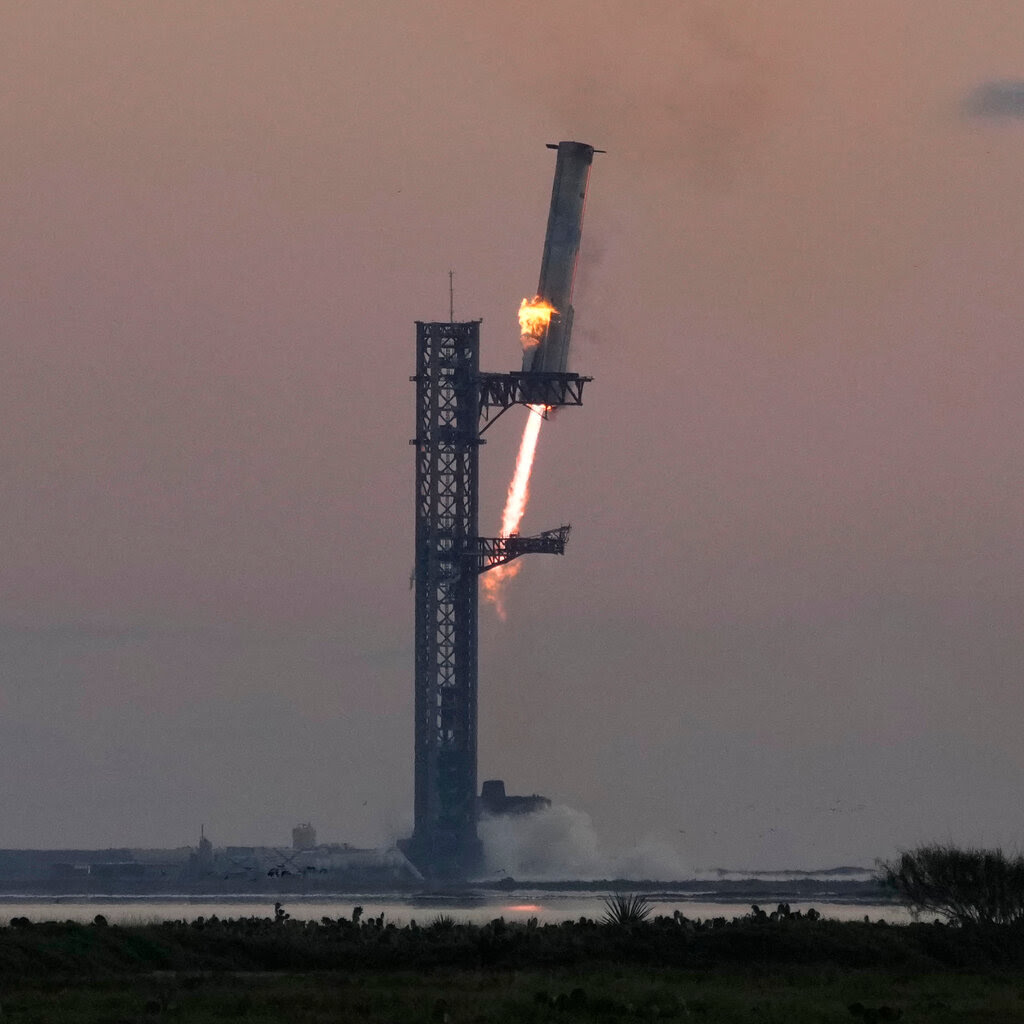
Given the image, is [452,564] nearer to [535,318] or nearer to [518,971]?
[535,318]

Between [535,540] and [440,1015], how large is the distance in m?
123

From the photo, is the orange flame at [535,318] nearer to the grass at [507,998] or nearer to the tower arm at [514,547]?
the tower arm at [514,547]

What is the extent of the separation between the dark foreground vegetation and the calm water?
26185 millimetres

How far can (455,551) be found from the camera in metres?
179

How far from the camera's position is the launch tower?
177 m

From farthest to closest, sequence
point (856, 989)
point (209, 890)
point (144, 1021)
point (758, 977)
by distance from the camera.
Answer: point (209, 890), point (758, 977), point (856, 989), point (144, 1021)

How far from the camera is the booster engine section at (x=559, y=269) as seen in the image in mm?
175000

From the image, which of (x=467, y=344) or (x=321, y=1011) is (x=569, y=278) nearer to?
(x=467, y=344)

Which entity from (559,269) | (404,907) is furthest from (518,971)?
(559,269)

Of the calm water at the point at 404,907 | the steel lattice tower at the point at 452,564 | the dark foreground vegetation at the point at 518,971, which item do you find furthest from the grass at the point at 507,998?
the steel lattice tower at the point at 452,564

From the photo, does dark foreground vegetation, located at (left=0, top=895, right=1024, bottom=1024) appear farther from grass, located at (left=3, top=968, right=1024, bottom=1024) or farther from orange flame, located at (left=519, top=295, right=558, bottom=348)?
orange flame, located at (left=519, top=295, right=558, bottom=348)

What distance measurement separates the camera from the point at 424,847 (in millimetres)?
183625

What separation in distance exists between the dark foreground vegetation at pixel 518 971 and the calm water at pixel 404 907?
26185 mm

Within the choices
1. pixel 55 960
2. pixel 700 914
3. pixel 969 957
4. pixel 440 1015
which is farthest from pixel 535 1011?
pixel 700 914
